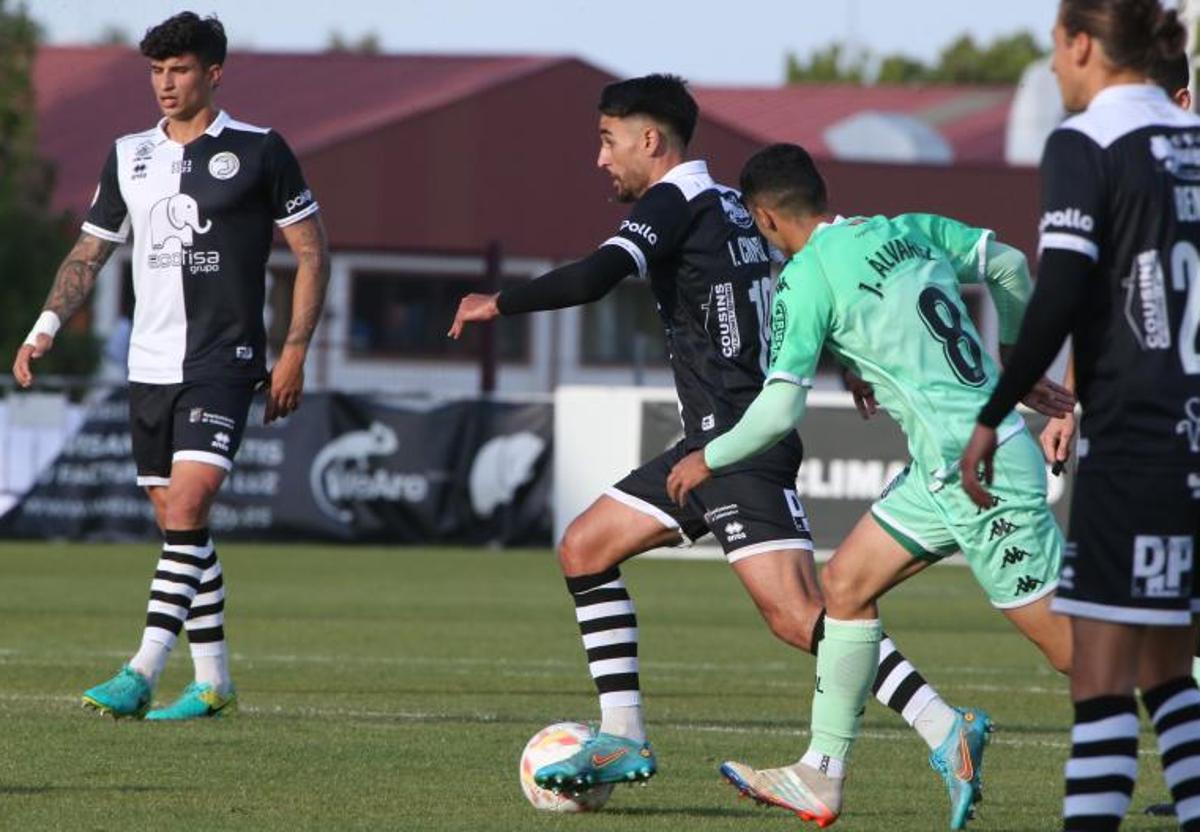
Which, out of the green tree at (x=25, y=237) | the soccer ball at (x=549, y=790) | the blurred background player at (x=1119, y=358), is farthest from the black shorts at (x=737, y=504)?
the green tree at (x=25, y=237)

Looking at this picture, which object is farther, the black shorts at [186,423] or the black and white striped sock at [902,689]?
the black shorts at [186,423]

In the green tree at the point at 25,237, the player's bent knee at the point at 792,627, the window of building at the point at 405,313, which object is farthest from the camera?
the window of building at the point at 405,313

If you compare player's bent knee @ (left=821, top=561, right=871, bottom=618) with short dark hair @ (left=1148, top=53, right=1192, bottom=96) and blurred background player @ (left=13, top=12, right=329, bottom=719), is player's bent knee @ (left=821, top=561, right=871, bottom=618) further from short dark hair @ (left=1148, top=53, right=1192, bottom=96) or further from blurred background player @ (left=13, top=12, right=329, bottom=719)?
blurred background player @ (left=13, top=12, right=329, bottom=719)

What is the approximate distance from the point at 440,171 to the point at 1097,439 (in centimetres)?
3776

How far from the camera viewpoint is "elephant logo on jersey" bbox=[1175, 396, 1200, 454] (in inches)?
226

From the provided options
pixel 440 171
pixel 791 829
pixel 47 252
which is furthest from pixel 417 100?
pixel 791 829

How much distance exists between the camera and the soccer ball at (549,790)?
7672 millimetres

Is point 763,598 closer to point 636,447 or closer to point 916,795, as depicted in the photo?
point 916,795

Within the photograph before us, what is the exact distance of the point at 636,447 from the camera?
2294 centimetres

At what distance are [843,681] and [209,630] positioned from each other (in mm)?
3381

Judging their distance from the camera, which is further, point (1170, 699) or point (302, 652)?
point (302, 652)

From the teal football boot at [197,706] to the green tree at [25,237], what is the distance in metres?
→ 28.6

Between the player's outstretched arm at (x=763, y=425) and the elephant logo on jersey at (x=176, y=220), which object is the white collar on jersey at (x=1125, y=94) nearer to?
the player's outstretched arm at (x=763, y=425)

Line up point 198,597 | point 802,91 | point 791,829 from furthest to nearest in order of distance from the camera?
point 802,91 < point 198,597 < point 791,829
